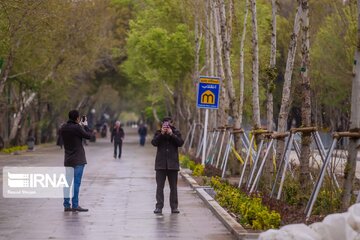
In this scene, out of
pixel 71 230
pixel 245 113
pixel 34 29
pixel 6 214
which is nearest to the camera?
pixel 71 230

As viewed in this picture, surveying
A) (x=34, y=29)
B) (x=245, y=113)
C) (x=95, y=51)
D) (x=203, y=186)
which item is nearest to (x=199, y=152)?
(x=34, y=29)

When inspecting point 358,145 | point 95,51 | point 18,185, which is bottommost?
point 18,185

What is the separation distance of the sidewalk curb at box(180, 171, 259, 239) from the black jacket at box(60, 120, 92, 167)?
2.77m

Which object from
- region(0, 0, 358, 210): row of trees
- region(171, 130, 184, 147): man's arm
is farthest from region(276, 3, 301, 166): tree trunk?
region(0, 0, 358, 210): row of trees

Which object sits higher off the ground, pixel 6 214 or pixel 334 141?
pixel 334 141

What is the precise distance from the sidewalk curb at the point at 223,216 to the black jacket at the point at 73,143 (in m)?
2.77

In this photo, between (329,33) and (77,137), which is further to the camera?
(329,33)

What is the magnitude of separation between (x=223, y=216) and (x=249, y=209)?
1713 millimetres

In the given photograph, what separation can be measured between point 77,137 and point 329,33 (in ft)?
126

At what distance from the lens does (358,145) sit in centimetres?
1390

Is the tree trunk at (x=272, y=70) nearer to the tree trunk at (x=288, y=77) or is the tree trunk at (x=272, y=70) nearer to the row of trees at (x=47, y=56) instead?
the tree trunk at (x=288, y=77)

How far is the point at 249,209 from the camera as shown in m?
15.3

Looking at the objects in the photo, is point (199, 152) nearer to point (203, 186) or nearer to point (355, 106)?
point (203, 186)

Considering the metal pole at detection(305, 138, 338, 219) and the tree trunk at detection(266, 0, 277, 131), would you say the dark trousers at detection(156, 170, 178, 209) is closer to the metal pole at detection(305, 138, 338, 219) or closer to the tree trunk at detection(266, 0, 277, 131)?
the metal pole at detection(305, 138, 338, 219)
